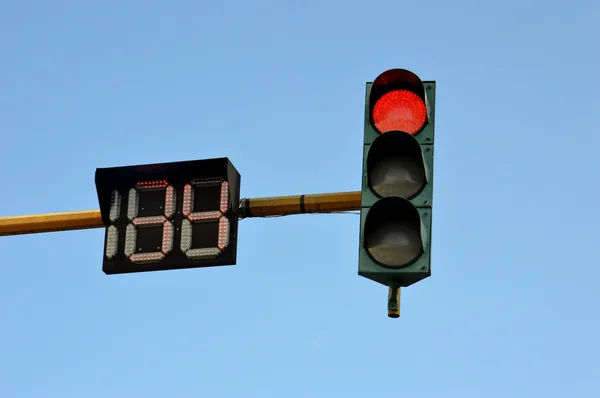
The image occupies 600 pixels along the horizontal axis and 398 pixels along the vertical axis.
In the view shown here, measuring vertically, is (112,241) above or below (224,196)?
below

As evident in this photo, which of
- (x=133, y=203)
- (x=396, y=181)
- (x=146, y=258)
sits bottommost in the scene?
(x=396, y=181)

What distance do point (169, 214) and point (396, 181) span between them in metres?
3.42

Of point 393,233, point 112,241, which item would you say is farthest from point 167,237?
point 393,233

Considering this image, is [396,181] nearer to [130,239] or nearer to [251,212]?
[251,212]

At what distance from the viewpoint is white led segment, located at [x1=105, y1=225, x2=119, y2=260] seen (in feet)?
32.6

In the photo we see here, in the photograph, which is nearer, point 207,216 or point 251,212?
point 251,212

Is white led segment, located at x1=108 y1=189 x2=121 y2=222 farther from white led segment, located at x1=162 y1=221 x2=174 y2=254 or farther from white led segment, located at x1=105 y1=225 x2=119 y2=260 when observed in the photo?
white led segment, located at x1=162 y1=221 x2=174 y2=254

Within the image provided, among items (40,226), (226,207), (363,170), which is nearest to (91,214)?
(40,226)

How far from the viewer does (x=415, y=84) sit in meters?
7.48

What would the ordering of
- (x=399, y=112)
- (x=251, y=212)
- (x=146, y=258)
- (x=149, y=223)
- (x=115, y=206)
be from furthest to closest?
(x=115, y=206), (x=149, y=223), (x=146, y=258), (x=251, y=212), (x=399, y=112)

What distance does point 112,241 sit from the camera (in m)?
9.98

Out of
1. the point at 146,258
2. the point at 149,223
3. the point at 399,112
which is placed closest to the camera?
the point at 399,112

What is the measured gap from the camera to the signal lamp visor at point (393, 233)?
6848 mm

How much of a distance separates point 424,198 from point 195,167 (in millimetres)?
3496
